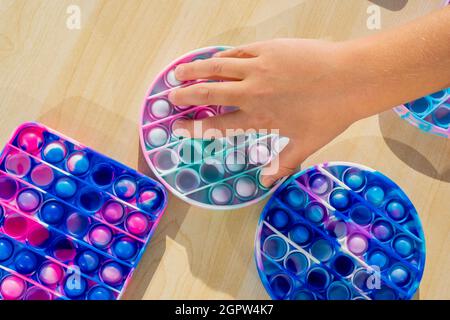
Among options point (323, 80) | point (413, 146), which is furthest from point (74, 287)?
point (413, 146)

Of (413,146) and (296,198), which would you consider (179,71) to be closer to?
(296,198)

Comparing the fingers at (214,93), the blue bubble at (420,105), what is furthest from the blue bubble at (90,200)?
the blue bubble at (420,105)

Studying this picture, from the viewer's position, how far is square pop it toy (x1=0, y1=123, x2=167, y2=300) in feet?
2.35

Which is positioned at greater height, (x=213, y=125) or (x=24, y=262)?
(x=213, y=125)

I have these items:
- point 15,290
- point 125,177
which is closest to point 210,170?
point 125,177

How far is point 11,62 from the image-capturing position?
771 millimetres

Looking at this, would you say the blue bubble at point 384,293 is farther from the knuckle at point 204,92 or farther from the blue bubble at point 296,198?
the knuckle at point 204,92

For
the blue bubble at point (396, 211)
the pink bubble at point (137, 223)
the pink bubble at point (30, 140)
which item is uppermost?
the pink bubble at point (30, 140)

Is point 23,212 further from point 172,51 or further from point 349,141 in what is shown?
point 349,141

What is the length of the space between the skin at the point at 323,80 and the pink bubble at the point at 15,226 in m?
0.34

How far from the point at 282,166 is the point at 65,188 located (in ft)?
1.11

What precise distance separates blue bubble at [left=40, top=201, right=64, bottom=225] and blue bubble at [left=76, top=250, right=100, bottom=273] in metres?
0.07

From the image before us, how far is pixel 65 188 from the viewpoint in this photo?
0.72 metres

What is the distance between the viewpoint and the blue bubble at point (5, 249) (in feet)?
2.34
